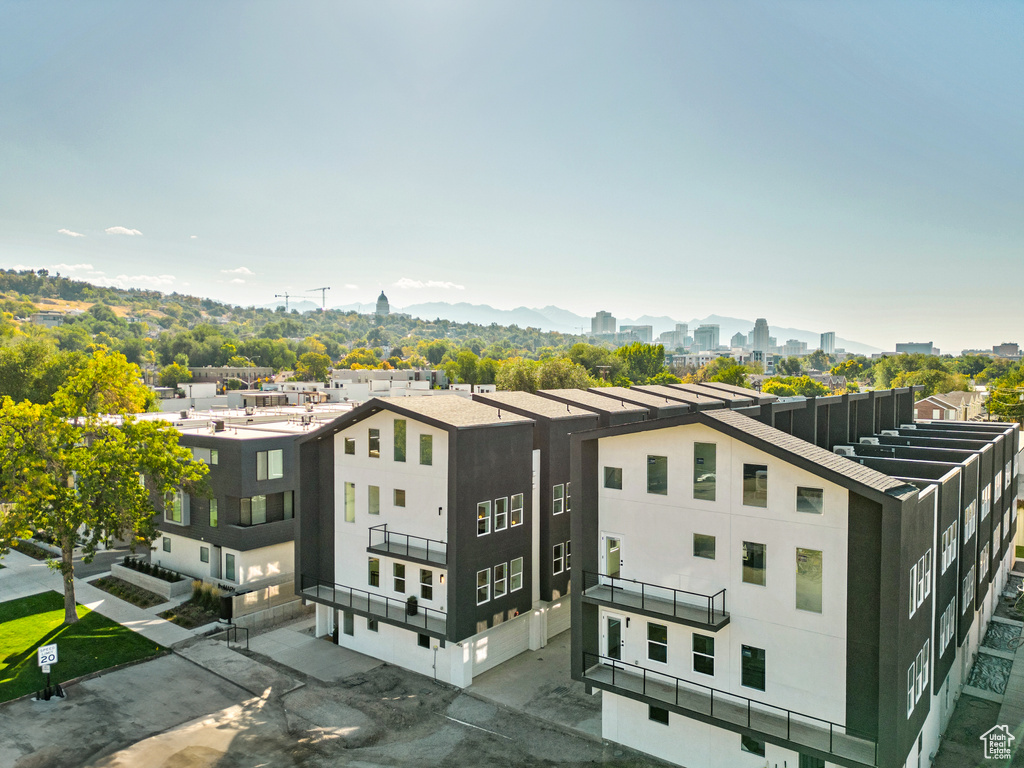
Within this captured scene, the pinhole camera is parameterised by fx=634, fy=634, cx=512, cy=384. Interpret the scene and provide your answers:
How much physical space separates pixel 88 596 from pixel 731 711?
3249 centimetres

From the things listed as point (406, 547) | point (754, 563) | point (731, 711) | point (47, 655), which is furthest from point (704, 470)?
point (47, 655)

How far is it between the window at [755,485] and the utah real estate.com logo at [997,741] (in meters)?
11.9

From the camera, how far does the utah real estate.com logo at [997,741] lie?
19906 mm

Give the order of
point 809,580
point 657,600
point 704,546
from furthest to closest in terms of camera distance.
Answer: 1. point 657,600
2. point 704,546
3. point 809,580

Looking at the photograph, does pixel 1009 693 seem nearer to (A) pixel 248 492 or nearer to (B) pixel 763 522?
(B) pixel 763 522

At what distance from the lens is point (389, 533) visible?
26.3 meters

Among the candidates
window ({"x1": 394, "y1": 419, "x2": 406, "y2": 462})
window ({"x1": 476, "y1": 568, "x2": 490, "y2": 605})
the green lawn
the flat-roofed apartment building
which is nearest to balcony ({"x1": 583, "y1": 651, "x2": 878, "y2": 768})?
the flat-roofed apartment building

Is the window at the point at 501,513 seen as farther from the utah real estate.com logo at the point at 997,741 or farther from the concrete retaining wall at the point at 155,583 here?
the concrete retaining wall at the point at 155,583

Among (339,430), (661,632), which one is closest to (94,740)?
(339,430)

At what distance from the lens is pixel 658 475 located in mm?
19266

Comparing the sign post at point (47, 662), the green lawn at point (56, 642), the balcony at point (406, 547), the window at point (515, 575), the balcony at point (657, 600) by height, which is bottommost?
the green lawn at point (56, 642)

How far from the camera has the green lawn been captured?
24141 millimetres

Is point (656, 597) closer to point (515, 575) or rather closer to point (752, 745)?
point (752, 745)

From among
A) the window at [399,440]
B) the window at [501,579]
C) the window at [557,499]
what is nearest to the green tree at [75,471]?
the window at [399,440]
